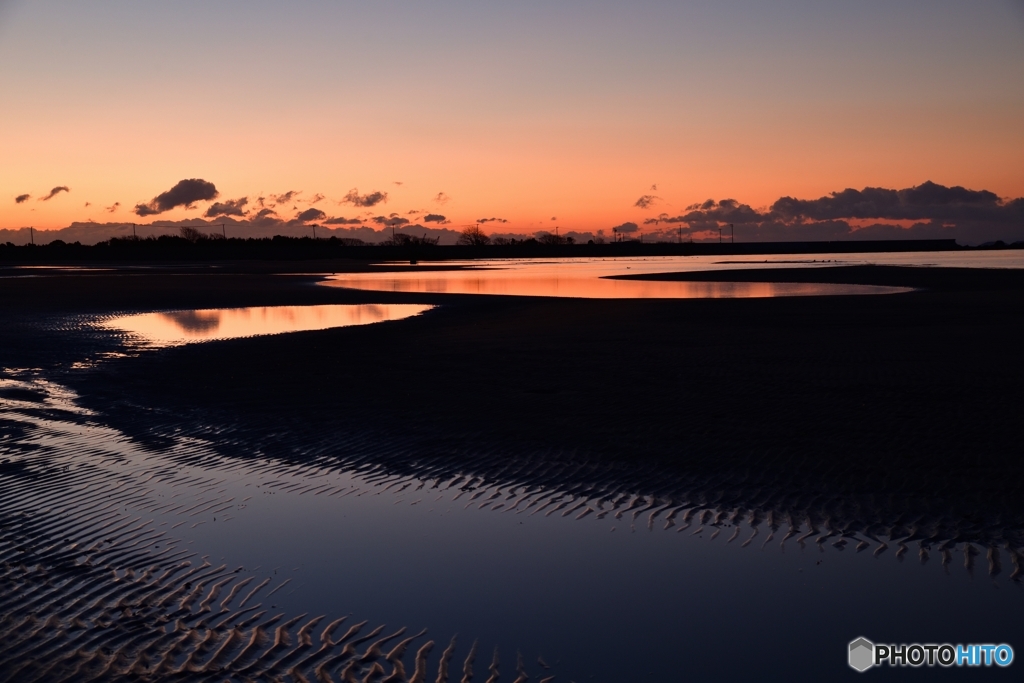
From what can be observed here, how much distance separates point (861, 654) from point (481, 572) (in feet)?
9.01

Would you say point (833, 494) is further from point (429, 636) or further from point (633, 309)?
point (633, 309)

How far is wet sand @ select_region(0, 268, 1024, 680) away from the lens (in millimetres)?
6609

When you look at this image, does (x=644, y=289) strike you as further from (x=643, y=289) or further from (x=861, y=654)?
(x=861, y=654)

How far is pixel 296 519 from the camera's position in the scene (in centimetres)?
784

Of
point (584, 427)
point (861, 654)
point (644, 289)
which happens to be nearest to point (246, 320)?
point (584, 427)

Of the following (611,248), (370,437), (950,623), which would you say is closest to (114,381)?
(370,437)

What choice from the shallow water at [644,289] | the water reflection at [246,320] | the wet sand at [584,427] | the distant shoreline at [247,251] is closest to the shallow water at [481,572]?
the wet sand at [584,427]

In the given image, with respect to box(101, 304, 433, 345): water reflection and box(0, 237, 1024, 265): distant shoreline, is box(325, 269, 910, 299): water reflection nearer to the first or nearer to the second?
box(101, 304, 433, 345): water reflection

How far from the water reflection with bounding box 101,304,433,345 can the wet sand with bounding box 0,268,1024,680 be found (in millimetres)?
1889

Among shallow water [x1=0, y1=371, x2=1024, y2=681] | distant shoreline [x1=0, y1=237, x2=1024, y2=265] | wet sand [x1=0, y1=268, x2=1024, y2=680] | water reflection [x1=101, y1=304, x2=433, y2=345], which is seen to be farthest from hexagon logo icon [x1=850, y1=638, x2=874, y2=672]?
distant shoreline [x1=0, y1=237, x2=1024, y2=265]

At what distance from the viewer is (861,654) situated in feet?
16.9

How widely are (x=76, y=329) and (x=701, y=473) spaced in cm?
2071

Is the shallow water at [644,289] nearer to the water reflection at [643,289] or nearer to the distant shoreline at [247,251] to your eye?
the water reflection at [643,289]

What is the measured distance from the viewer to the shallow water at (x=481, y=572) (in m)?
5.23
